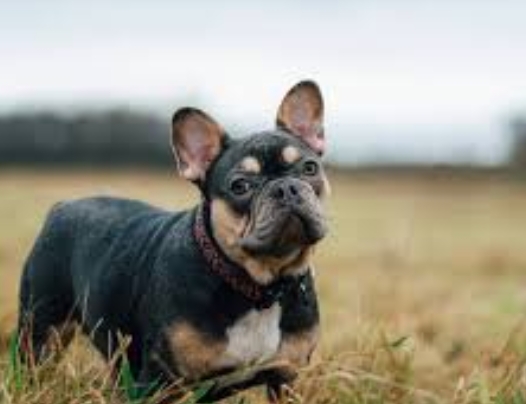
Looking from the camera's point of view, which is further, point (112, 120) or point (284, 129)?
point (112, 120)

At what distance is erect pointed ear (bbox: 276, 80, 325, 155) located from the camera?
6.06 m

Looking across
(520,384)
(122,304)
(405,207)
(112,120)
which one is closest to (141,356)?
(122,304)

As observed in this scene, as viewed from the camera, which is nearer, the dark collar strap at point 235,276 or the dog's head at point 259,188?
the dog's head at point 259,188

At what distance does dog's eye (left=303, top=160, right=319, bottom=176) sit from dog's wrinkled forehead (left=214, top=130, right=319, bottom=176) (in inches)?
1.2

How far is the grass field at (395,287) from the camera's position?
5707 millimetres

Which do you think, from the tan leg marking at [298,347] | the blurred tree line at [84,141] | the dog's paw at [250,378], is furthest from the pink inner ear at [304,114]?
the blurred tree line at [84,141]

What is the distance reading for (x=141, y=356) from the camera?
5.97m

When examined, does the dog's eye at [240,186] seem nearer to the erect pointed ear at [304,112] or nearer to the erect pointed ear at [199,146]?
the erect pointed ear at [199,146]

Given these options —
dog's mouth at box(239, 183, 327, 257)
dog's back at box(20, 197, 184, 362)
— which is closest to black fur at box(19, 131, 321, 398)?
dog's back at box(20, 197, 184, 362)

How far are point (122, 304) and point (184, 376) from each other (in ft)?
2.15

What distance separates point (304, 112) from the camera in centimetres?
607

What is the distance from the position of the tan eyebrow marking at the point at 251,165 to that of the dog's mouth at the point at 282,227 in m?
0.17

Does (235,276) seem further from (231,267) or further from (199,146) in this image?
(199,146)

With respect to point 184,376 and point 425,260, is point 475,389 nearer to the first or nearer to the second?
point 184,376
